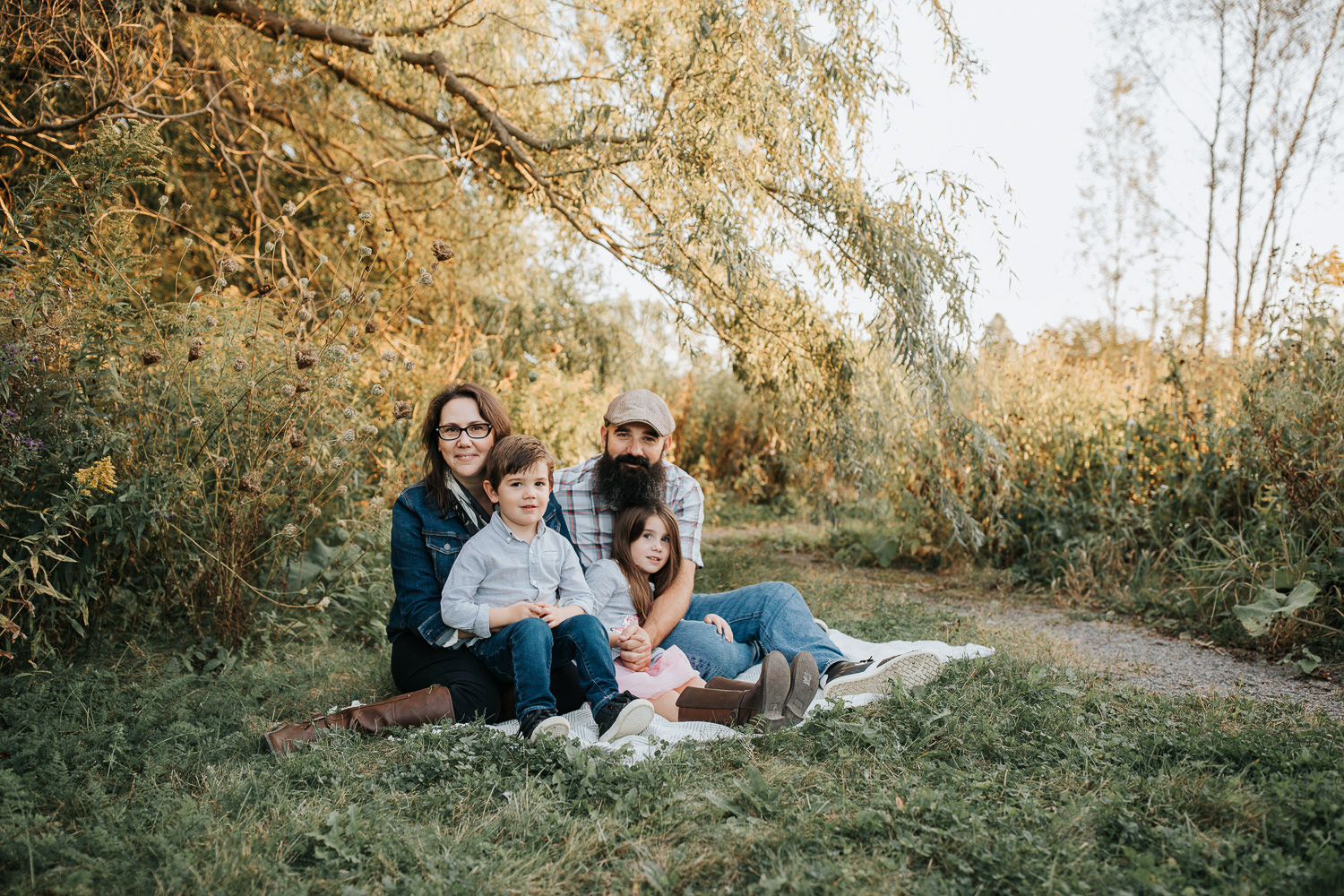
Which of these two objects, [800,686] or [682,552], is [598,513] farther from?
[800,686]

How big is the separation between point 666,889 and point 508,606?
1244mm

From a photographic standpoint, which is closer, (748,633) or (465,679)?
(465,679)

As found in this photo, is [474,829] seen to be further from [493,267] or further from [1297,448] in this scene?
[493,267]

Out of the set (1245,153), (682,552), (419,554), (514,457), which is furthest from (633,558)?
(1245,153)

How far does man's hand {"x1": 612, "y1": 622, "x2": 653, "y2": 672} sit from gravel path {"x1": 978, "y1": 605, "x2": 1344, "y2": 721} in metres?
1.90

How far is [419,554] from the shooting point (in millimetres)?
3012

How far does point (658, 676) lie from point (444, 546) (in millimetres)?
901

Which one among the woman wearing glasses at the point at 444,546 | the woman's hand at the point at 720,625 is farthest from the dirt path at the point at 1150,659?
the woman wearing glasses at the point at 444,546

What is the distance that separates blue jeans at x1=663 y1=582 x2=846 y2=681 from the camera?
325cm

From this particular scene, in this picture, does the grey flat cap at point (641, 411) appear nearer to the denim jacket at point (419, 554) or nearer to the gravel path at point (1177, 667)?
the denim jacket at point (419, 554)

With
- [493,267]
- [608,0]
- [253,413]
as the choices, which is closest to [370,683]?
[253,413]

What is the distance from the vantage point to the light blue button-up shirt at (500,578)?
2.82 m

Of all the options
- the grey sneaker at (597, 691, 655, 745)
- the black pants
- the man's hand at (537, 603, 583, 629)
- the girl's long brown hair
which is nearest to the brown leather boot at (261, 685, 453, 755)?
the black pants

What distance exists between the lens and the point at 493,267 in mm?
7309
